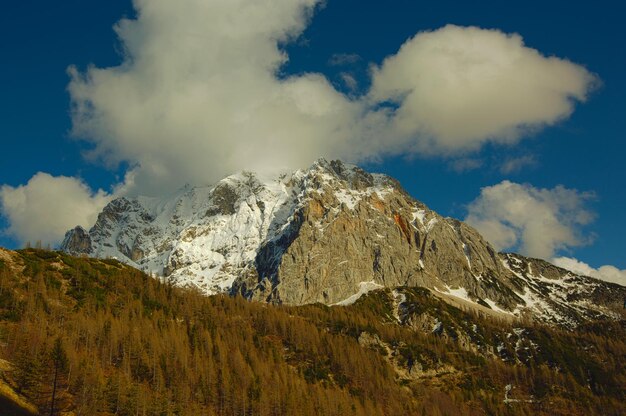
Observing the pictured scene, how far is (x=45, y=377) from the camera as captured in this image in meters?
134

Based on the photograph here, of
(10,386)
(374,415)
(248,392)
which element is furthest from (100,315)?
(374,415)

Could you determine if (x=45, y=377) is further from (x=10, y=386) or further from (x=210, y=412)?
(x=210, y=412)

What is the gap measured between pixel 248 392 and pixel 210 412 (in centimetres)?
1998

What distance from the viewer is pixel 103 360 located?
16450 cm

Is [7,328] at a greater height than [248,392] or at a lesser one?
greater

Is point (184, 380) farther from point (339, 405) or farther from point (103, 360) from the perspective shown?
point (339, 405)

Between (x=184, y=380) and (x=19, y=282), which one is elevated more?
(x=19, y=282)

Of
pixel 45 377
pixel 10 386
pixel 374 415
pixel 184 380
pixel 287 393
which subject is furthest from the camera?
pixel 374 415

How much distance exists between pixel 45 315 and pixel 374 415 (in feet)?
366

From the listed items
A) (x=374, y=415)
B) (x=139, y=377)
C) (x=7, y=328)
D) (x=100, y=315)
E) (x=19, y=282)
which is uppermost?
(x=19, y=282)

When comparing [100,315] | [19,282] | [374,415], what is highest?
[19,282]

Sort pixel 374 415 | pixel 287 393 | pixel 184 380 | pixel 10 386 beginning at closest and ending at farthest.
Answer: pixel 10 386 → pixel 184 380 → pixel 287 393 → pixel 374 415

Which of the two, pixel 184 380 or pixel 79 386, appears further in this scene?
pixel 184 380

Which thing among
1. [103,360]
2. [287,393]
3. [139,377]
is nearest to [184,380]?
[139,377]
